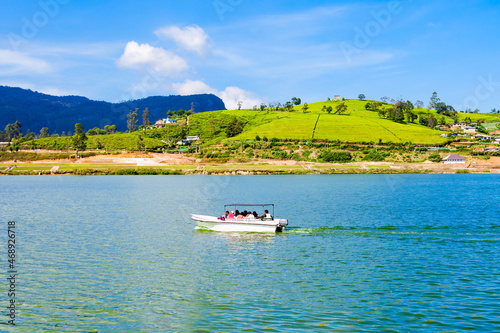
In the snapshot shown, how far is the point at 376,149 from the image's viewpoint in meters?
194

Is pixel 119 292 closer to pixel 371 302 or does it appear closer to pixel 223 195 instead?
pixel 371 302

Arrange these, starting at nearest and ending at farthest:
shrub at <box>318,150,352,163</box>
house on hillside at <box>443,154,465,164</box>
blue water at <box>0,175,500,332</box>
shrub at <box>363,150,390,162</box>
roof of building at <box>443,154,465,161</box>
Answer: blue water at <box>0,175,500,332</box> < house on hillside at <box>443,154,465,164</box> < roof of building at <box>443,154,465,161</box> < shrub at <box>318,150,352,163</box> < shrub at <box>363,150,390,162</box>

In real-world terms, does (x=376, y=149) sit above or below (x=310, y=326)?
above

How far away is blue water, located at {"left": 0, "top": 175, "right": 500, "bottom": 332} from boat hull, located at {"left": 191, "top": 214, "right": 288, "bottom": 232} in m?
1.09

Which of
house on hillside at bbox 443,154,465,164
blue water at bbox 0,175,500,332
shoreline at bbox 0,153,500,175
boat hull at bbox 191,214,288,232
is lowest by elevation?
blue water at bbox 0,175,500,332

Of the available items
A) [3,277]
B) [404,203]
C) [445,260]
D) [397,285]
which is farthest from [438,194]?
[3,277]

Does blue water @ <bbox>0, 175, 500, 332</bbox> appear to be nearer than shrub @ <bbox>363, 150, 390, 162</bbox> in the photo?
Yes

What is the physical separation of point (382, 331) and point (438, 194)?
7368 centimetres

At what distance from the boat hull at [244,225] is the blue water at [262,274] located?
1089 mm

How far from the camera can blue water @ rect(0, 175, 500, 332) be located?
22672 mm

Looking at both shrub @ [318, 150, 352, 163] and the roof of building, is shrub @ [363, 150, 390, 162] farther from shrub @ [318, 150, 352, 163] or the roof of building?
the roof of building

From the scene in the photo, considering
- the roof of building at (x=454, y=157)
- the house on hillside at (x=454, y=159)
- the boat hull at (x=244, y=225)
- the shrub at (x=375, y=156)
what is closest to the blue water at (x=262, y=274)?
the boat hull at (x=244, y=225)

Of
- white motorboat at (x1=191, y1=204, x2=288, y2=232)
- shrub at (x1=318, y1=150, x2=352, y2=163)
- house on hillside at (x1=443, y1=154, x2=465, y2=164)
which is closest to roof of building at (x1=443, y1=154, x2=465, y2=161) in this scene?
house on hillside at (x1=443, y1=154, x2=465, y2=164)

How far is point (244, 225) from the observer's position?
48.1 m
